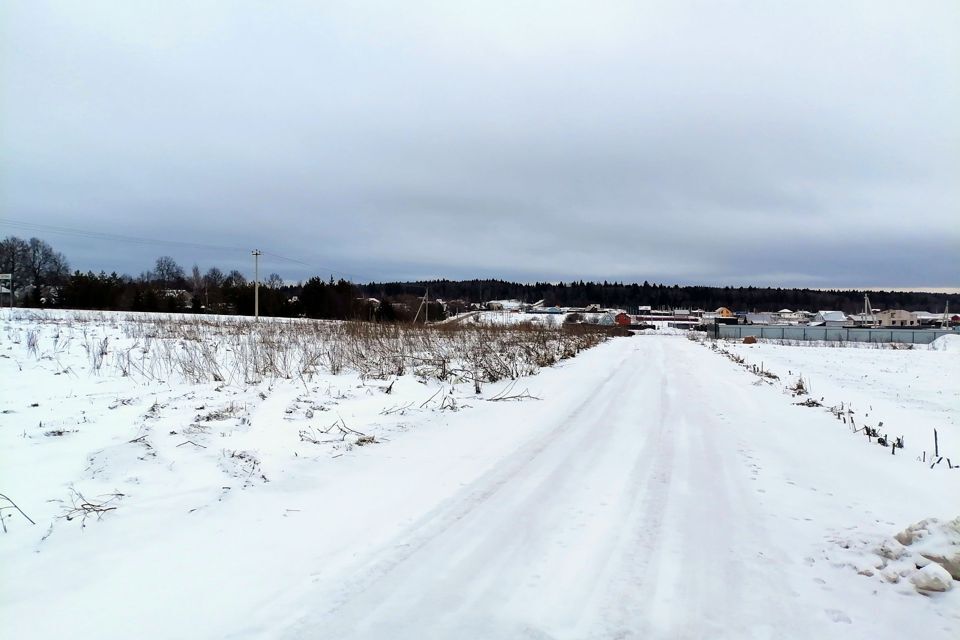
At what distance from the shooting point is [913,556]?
10.7 feet

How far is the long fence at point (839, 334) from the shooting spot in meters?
55.4

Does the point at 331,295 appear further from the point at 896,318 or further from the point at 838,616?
the point at 896,318

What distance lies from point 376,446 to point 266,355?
7135 mm

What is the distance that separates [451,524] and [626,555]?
1238mm

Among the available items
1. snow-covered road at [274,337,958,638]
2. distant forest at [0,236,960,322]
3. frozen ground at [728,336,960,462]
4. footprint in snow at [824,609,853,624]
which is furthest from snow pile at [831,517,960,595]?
distant forest at [0,236,960,322]

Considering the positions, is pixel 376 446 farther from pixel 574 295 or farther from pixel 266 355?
pixel 574 295

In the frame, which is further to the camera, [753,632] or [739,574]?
[739,574]

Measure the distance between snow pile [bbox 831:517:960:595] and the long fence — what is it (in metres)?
60.6

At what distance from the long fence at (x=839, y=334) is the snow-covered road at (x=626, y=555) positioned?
59.6m

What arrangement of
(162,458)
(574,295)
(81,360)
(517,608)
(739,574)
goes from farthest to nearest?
(574,295) < (81,360) < (162,458) < (739,574) < (517,608)

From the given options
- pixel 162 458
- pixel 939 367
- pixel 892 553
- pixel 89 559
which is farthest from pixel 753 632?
pixel 939 367

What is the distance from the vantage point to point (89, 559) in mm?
3113

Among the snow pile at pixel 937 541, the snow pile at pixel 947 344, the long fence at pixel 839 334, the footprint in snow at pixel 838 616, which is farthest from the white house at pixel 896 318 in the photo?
the footprint in snow at pixel 838 616

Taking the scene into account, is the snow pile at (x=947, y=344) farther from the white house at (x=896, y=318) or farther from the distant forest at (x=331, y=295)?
the white house at (x=896, y=318)
